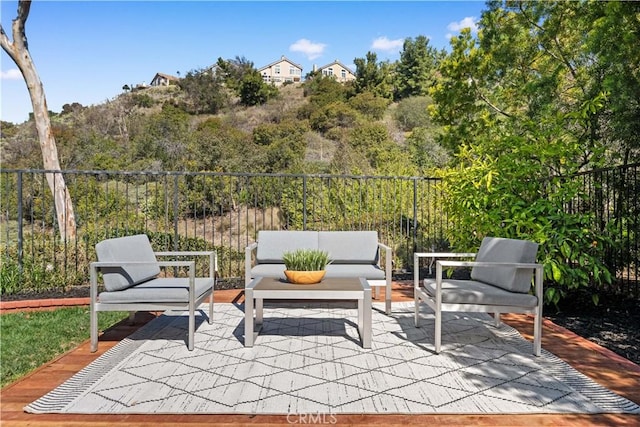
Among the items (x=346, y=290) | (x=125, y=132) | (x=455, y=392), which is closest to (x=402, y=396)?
(x=455, y=392)

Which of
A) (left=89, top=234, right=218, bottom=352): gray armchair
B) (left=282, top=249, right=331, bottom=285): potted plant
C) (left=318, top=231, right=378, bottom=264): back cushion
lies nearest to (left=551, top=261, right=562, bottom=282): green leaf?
(left=318, top=231, right=378, bottom=264): back cushion

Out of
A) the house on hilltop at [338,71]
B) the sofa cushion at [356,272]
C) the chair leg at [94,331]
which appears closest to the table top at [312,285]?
the sofa cushion at [356,272]

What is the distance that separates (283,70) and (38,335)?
130 feet

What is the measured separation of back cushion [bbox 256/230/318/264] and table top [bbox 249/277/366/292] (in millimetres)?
1233

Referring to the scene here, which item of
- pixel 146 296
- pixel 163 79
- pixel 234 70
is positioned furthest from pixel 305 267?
pixel 163 79

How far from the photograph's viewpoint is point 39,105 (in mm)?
7434

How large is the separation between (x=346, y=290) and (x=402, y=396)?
99 cm

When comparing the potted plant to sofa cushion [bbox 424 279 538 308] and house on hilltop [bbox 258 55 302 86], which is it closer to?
sofa cushion [bbox 424 279 538 308]

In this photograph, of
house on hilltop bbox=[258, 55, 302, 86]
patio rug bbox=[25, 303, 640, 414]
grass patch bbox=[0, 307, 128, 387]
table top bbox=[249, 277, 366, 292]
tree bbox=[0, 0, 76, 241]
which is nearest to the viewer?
patio rug bbox=[25, 303, 640, 414]

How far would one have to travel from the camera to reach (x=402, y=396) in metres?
2.46

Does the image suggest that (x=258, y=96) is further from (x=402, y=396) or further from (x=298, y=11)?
(x=402, y=396)

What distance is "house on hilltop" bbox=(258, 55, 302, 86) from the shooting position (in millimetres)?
38781

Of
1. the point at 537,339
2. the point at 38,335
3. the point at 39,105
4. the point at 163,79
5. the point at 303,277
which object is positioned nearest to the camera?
the point at 537,339

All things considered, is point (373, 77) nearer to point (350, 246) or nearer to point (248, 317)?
point (350, 246)
